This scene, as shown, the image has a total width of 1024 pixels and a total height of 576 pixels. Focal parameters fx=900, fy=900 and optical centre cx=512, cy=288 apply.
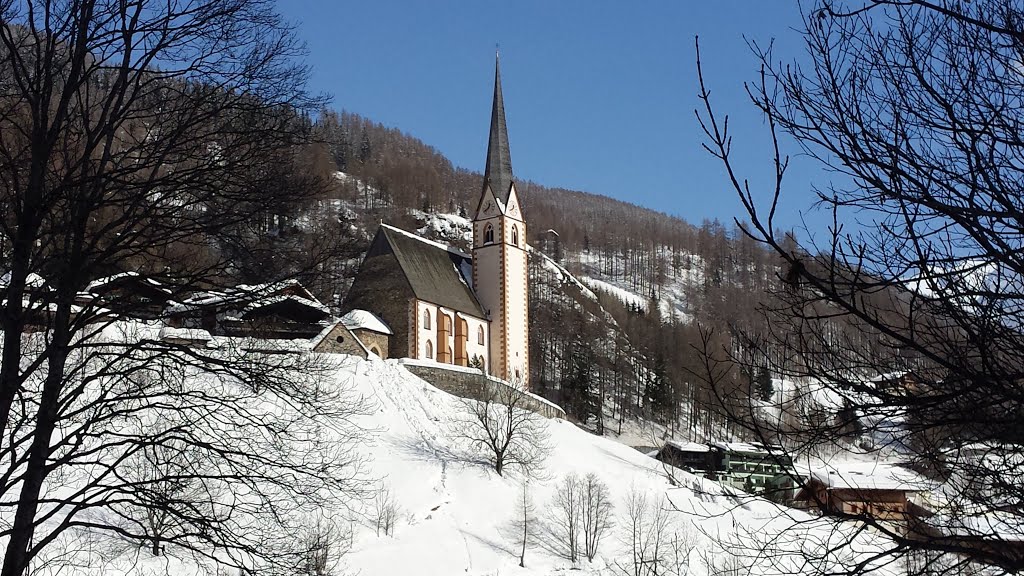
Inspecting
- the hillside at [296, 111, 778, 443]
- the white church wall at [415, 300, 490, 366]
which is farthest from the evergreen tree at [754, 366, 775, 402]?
the hillside at [296, 111, 778, 443]

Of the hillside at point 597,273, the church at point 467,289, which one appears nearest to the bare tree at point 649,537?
the church at point 467,289

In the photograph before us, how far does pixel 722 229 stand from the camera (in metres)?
175

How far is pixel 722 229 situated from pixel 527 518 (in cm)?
15126

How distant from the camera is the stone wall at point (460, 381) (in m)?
40.3

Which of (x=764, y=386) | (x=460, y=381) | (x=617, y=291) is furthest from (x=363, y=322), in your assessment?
(x=617, y=291)

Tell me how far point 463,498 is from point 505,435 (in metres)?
3.90

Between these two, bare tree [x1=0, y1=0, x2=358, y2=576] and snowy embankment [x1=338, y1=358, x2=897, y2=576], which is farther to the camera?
snowy embankment [x1=338, y1=358, x2=897, y2=576]

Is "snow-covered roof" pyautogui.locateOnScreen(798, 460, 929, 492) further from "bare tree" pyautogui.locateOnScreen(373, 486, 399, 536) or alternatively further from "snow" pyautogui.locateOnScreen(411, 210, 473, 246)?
"snow" pyautogui.locateOnScreen(411, 210, 473, 246)

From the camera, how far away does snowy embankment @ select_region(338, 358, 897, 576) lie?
2561cm

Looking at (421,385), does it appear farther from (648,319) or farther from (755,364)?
(648,319)

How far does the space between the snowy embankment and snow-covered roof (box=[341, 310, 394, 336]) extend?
655 cm

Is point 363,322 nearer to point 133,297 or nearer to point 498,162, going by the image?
point 498,162

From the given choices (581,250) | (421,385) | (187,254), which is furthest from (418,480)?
(581,250)

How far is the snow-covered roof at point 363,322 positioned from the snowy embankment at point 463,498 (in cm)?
655
